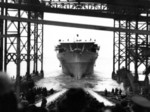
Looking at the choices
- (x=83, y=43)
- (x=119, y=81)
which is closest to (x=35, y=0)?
(x=119, y=81)

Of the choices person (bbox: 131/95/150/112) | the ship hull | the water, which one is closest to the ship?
the ship hull

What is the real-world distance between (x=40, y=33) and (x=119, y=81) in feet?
56.7

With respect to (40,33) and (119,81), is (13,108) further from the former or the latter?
(40,33)

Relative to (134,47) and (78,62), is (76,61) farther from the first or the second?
(134,47)

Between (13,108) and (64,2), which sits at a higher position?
(64,2)

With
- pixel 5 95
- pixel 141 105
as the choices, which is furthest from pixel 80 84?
pixel 5 95

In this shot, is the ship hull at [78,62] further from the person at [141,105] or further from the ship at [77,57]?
the person at [141,105]

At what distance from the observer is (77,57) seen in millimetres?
58969

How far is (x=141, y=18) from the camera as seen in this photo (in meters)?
33.1

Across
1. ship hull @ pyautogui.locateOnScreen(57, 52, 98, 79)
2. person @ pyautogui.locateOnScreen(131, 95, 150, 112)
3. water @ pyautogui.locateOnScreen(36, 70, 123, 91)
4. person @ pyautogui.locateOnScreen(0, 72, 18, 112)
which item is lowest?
water @ pyautogui.locateOnScreen(36, 70, 123, 91)

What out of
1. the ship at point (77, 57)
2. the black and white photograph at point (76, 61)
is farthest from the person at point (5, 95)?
the ship at point (77, 57)

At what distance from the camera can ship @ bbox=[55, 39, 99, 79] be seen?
58.3 metres

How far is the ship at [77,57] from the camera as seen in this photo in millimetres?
58344

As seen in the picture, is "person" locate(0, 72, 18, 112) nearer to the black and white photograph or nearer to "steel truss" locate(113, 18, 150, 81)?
the black and white photograph
